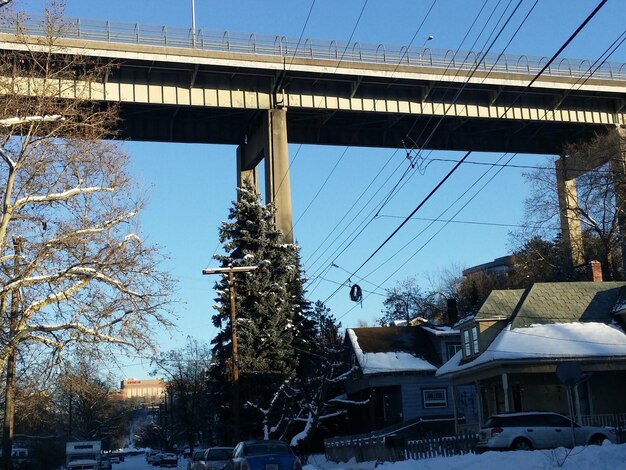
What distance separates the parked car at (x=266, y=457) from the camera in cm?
2119

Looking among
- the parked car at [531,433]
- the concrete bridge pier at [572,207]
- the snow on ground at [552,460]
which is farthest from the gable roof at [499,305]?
the concrete bridge pier at [572,207]

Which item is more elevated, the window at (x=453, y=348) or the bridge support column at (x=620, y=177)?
the bridge support column at (x=620, y=177)

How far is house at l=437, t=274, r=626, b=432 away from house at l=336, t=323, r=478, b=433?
6.20 meters

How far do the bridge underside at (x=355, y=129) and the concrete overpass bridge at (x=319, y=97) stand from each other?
7cm

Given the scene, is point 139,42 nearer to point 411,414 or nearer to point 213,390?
point 213,390

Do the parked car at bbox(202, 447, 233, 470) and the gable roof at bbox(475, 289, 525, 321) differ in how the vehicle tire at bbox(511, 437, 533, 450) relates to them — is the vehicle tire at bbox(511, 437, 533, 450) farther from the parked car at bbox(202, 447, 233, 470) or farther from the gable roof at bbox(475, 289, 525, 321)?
the parked car at bbox(202, 447, 233, 470)

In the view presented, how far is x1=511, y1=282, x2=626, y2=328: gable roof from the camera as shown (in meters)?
35.0

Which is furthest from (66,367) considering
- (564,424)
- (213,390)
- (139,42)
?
(139,42)

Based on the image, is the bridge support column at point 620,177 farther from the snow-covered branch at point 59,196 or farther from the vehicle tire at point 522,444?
the snow-covered branch at point 59,196

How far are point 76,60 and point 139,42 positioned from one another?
2369 cm

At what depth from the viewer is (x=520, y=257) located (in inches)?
2753

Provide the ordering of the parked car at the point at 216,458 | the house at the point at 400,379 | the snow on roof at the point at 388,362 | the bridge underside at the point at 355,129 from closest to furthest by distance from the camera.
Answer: the parked car at the point at 216,458 < the snow on roof at the point at 388,362 < the house at the point at 400,379 < the bridge underside at the point at 355,129

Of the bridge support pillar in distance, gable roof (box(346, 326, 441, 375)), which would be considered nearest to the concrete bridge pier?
gable roof (box(346, 326, 441, 375))

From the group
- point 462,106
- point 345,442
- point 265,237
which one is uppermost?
point 462,106
